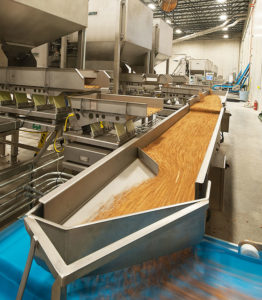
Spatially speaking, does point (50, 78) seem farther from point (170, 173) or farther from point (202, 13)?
point (202, 13)

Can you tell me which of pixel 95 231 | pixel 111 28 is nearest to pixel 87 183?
pixel 95 231

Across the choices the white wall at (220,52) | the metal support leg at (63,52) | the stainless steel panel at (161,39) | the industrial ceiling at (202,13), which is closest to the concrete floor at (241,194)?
the stainless steel panel at (161,39)

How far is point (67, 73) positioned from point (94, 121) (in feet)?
1.70

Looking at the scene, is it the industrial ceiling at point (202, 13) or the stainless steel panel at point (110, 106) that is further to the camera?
the industrial ceiling at point (202, 13)

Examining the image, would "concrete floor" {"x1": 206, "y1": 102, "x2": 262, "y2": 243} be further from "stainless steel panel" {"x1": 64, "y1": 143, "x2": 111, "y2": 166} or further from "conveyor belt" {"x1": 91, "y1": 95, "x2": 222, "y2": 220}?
"stainless steel panel" {"x1": 64, "y1": 143, "x2": 111, "y2": 166}

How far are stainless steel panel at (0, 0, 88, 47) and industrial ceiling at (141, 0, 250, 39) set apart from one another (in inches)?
335

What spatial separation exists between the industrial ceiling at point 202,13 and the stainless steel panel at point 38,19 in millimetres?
8500

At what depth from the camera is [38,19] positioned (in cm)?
196

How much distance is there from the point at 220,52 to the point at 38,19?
59.7ft

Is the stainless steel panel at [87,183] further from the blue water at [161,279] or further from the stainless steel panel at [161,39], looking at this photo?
the stainless steel panel at [161,39]

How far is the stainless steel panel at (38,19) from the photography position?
1765mm

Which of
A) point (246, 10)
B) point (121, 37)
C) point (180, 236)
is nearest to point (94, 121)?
point (180, 236)

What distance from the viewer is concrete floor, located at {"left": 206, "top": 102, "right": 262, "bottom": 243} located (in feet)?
6.13

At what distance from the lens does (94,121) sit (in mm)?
1427
